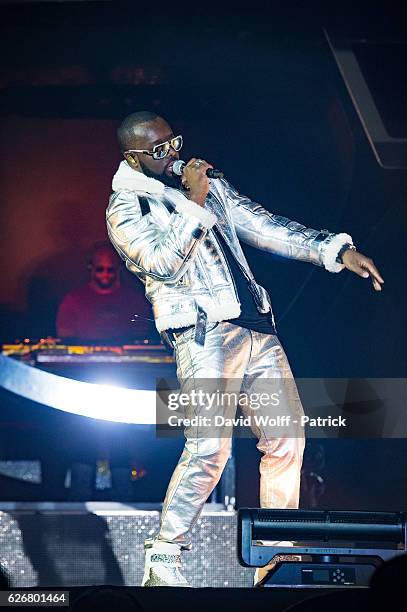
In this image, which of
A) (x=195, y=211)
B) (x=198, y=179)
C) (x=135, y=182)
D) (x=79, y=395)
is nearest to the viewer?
(x=195, y=211)

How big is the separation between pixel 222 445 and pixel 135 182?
0.99m

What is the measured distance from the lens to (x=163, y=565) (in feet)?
11.2

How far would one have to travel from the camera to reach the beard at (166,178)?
12.2ft

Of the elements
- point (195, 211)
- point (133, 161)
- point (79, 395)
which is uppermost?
point (133, 161)

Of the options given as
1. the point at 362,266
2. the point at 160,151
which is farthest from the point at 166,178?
the point at 362,266

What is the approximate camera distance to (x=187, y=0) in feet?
14.0

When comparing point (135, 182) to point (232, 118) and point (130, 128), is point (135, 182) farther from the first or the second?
point (232, 118)

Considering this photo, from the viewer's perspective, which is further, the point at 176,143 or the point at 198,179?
the point at 176,143

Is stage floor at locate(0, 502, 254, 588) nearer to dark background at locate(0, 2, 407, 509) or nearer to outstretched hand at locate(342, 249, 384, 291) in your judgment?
dark background at locate(0, 2, 407, 509)

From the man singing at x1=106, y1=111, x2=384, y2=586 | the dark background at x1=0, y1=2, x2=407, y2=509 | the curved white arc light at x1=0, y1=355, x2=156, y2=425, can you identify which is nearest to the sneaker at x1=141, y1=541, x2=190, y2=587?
the man singing at x1=106, y1=111, x2=384, y2=586

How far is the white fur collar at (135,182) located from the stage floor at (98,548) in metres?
1.21

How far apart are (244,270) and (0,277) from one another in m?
1.22

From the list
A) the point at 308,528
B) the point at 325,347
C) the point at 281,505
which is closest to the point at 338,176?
the point at 325,347

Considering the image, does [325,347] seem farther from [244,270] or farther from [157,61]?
[157,61]
